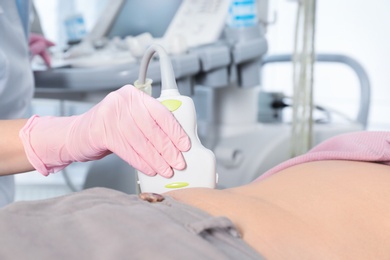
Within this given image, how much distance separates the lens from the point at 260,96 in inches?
98.1

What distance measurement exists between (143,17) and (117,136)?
1205 mm

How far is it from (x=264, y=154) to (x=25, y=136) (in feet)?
3.58

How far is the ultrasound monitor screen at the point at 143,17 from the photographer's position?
6.79ft

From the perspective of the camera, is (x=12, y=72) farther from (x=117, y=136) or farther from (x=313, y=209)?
(x=313, y=209)

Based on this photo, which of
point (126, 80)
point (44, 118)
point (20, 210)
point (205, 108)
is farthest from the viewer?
point (205, 108)

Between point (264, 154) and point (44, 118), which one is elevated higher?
point (44, 118)

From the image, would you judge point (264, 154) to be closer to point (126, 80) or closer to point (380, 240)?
point (126, 80)

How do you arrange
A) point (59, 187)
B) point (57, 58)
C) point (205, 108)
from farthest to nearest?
point (59, 187) → point (205, 108) → point (57, 58)

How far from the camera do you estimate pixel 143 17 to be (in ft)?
7.02

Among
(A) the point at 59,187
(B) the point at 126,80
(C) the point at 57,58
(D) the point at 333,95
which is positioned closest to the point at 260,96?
(C) the point at 57,58

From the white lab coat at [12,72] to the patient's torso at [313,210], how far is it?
2.16 ft

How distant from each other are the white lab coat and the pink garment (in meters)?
0.62

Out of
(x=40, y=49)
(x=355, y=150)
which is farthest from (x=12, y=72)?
(x=355, y=150)

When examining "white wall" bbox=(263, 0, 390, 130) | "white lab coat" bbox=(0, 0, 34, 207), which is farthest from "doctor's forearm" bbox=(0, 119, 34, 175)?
"white wall" bbox=(263, 0, 390, 130)
